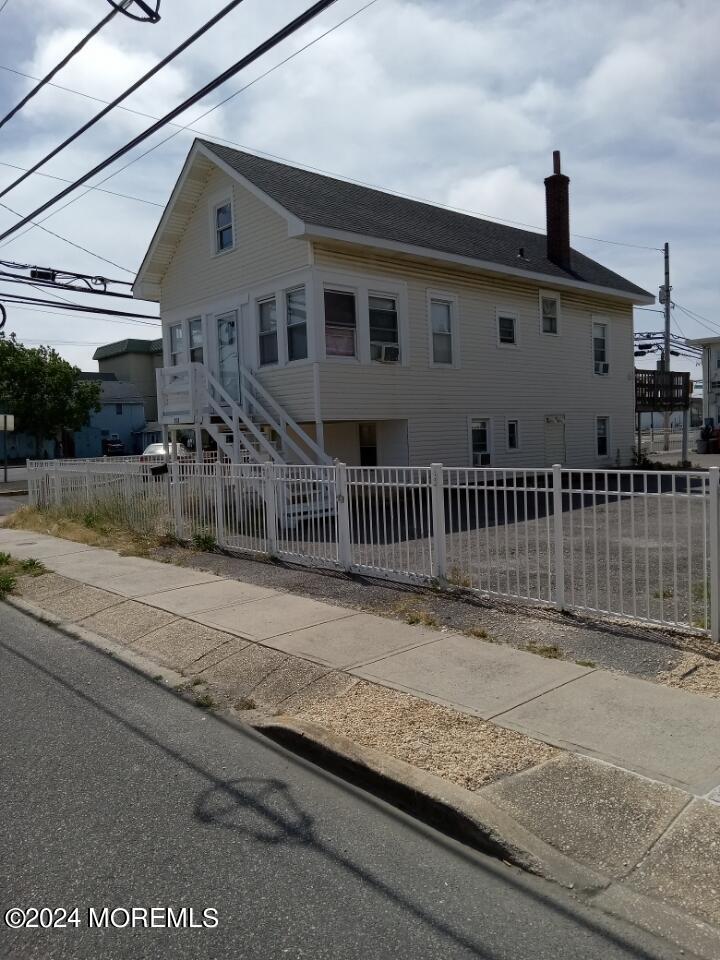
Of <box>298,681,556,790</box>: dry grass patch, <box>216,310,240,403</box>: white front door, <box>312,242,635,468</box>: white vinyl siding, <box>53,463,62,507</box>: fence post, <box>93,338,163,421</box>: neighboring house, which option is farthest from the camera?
<box>93,338,163,421</box>: neighboring house

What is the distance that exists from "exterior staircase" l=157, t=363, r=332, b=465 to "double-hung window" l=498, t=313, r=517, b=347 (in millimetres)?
6513

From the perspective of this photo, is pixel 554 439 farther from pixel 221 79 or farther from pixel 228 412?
pixel 221 79

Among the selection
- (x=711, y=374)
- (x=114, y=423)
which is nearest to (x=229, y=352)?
(x=711, y=374)

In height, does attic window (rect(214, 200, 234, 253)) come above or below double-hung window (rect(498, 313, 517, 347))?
above

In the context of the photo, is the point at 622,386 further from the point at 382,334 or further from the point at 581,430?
the point at 382,334

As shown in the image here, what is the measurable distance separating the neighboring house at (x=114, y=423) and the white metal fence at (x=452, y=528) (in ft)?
126

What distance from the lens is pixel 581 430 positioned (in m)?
23.4

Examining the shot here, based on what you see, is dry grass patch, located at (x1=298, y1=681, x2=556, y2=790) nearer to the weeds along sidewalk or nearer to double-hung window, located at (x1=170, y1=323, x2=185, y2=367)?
the weeds along sidewalk

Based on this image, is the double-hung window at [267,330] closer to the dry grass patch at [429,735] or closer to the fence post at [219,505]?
the fence post at [219,505]

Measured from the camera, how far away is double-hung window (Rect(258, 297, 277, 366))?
17344 mm

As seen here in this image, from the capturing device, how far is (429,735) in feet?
15.2

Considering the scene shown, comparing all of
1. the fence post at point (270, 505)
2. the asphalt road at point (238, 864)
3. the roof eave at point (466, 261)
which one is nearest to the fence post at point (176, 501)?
the fence post at point (270, 505)

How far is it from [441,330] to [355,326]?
2.97 metres

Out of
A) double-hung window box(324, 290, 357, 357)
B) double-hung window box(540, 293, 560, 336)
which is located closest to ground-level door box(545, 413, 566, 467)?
double-hung window box(540, 293, 560, 336)
